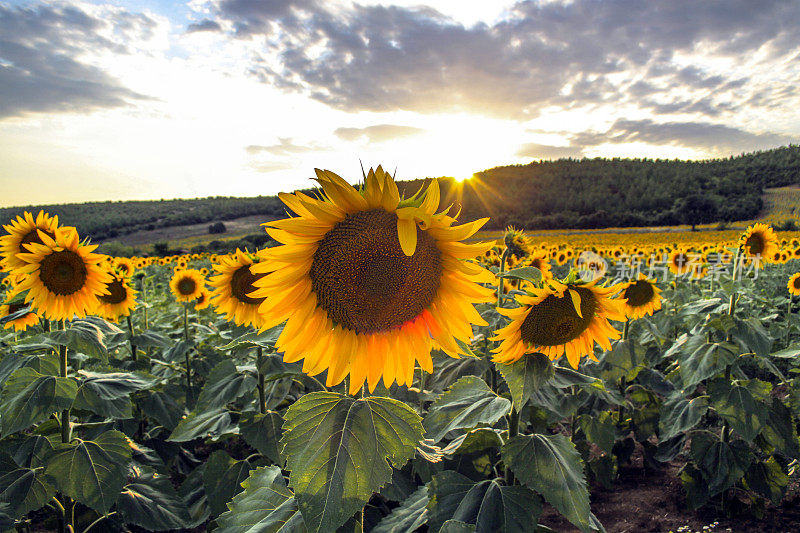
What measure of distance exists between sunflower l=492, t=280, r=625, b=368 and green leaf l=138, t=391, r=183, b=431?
9.42 feet

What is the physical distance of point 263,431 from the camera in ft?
8.59

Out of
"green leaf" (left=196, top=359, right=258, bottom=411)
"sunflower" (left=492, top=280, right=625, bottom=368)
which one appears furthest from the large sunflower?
"green leaf" (left=196, top=359, right=258, bottom=411)

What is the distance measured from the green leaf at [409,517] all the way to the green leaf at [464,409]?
271mm

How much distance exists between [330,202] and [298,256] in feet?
0.65

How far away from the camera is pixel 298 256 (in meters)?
1.39

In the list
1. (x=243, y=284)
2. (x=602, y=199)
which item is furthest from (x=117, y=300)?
(x=602, y=199)

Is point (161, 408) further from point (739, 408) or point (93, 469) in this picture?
point (739, 408)

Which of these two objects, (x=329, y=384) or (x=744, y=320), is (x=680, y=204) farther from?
(x=329, y=384)

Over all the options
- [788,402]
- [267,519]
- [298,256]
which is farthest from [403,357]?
[788,402]

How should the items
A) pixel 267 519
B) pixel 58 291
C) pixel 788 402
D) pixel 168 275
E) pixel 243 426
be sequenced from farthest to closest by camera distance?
pixel 168 275 < pixel 788 402 < pixel 58 291 < pixel 243 426 < pixel 267 519

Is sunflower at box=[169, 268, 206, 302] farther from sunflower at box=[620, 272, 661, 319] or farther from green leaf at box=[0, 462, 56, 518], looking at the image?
sunflower at box=[620, 272, 661, 319]

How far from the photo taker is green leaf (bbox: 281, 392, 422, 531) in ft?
3.92

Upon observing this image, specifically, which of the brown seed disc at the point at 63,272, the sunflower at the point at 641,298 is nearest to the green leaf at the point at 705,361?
the sunflower at the point at 641,298

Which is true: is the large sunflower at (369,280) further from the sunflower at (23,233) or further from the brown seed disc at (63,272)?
the sunflower at (23,233)
